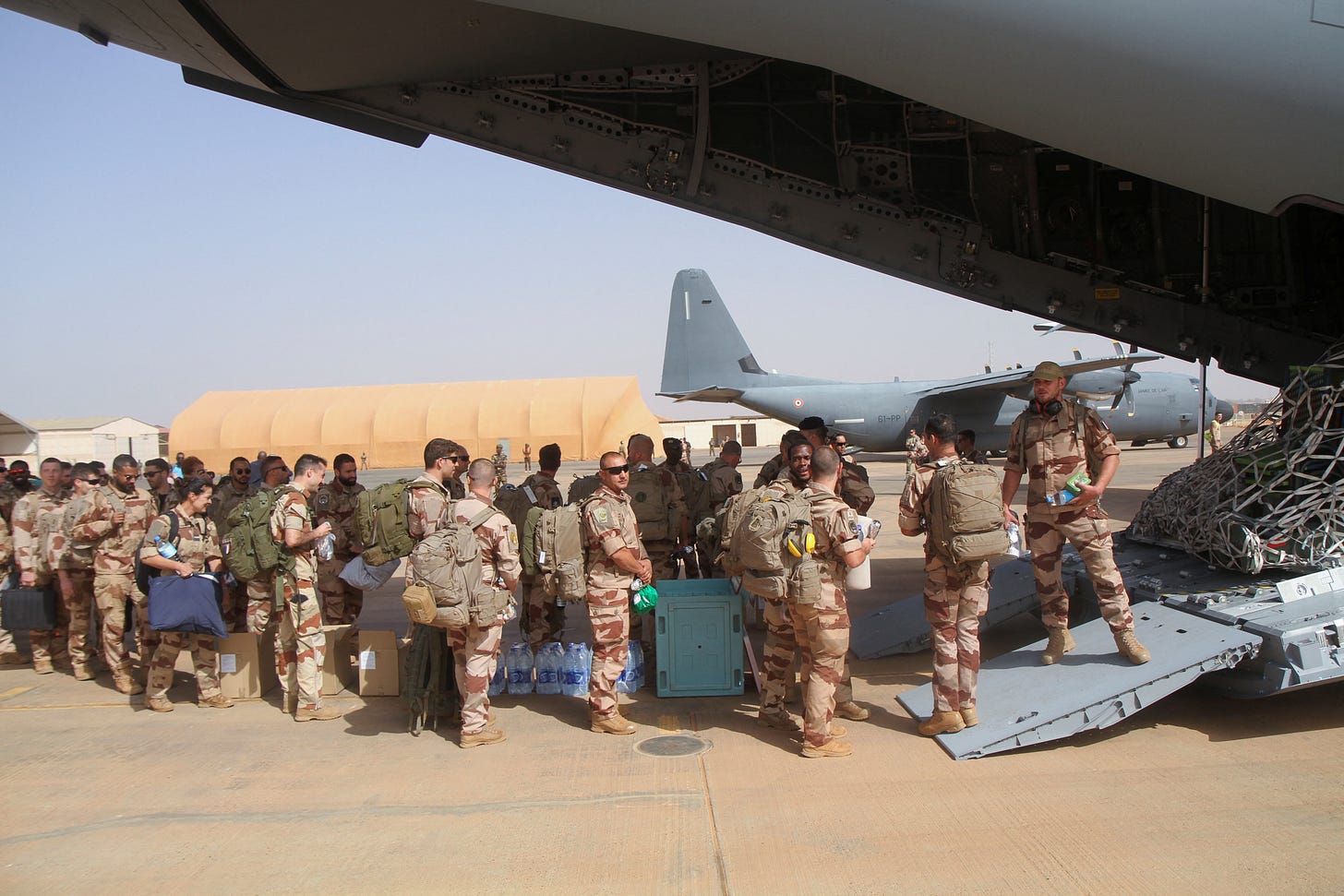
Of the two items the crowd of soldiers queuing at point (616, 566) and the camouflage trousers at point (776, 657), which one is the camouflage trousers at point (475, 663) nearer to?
the crowd of soldiers queuing at point (616, 566)

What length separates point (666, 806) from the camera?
4.34 m

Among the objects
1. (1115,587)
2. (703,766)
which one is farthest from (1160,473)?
(703,766)

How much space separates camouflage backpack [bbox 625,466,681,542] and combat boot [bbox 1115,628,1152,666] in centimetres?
303

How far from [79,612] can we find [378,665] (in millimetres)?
2704

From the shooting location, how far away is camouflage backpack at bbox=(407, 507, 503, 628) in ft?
16.3

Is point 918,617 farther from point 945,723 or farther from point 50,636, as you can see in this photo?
point 50,636

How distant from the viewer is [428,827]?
4.17 metres

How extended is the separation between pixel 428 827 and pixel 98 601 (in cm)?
393

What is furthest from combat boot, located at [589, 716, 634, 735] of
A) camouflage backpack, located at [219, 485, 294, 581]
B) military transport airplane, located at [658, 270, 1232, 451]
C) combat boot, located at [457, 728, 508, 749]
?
military transport airplane, located at [658, 270, 1232, 451]

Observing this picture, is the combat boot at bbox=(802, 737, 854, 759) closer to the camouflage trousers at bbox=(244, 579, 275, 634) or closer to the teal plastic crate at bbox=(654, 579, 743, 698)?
the teal plastic crate at bbox=(654, 579, 743, 698)

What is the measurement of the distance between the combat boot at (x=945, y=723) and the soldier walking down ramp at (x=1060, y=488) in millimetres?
842

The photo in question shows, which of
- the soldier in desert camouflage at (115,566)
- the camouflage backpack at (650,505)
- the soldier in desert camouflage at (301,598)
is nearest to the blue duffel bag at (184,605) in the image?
the soldier in desert camouflage at (301,598)

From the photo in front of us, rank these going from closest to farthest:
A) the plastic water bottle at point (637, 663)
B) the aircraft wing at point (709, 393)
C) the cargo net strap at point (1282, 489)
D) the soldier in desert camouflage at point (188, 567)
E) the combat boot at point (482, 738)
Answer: the combat boot at point (482, 738) < the cargo net strap at point (1282, 489) < the soldier in desert camouflage at point (188, 567) < the plastic water bottle at point (637, 663) < the aircraft wing at point (709, 393)

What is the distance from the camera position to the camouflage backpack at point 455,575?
496cm
